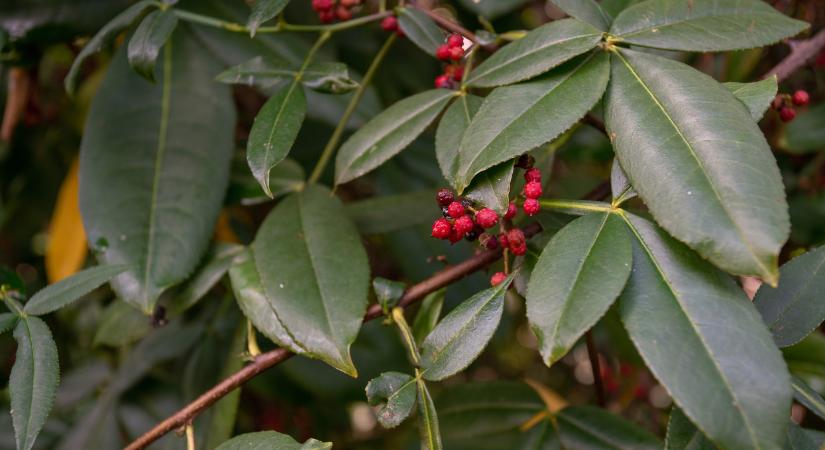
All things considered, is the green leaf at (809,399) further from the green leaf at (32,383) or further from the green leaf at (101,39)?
the green leaf at (101,39)

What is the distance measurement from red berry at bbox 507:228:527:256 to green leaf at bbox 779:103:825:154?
0.73m

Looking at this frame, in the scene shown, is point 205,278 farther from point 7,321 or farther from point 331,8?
point 331,8

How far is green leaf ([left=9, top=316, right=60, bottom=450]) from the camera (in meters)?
0.67

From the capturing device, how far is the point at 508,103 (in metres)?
0.69

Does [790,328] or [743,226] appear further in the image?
[790,328]

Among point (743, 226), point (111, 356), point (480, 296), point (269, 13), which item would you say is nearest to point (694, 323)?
point (743, 226)

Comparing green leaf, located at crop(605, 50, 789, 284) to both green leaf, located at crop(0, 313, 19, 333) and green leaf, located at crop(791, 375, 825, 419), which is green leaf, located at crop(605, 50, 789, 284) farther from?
green leaf, located at crop(0, 313, 19, 333)

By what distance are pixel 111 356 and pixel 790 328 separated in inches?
45.9

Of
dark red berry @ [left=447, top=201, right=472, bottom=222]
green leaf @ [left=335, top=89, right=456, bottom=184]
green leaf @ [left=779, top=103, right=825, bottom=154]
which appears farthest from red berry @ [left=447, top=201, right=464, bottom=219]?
green leaf @ [left=779, top=103, right=825, bottom=154]

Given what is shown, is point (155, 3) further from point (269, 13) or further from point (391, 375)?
point (391, 375)

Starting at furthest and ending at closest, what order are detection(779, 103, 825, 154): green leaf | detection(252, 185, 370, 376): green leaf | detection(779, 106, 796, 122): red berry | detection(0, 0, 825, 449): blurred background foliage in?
detection(779, 103, 825, 154): green leaf
detection(0, 0, 825, 449): blurred background foliage
detection(779, 106, 796, 122): red berry
detection(252, 185, 370, 376): green leaf

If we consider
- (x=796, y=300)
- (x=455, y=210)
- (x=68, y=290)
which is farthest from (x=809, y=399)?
(x=68, y=290)

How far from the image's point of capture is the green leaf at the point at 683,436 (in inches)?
24.8

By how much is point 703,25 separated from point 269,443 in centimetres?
57
